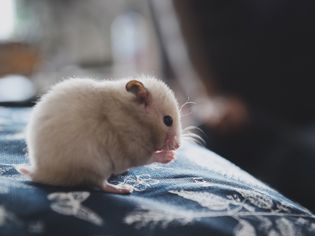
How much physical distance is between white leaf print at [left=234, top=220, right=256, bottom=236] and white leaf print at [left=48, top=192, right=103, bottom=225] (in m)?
0.16

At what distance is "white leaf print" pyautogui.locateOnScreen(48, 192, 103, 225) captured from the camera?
559 mm

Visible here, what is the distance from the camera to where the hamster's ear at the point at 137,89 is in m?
0.69

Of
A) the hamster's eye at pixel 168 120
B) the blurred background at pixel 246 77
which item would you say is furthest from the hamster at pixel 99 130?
the blurred background at pixel 246 77

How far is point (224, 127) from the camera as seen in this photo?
188 cm

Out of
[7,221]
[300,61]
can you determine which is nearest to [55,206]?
[7,221]

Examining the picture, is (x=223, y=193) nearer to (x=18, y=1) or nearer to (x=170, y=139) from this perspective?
(x=170, y=139)

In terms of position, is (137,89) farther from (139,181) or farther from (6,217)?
(6,217)

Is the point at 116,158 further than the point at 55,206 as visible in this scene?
Yes

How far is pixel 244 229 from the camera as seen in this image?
0.59m

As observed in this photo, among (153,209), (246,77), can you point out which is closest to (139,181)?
(153,209)

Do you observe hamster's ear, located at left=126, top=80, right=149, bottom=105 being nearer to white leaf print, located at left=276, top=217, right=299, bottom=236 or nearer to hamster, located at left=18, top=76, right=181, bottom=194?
hamster, located at left=18, top=76, right=181, bottom=194

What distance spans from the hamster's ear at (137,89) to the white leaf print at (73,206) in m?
0.16

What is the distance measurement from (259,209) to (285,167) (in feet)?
3.37

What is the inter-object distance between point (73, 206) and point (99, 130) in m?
0.12
